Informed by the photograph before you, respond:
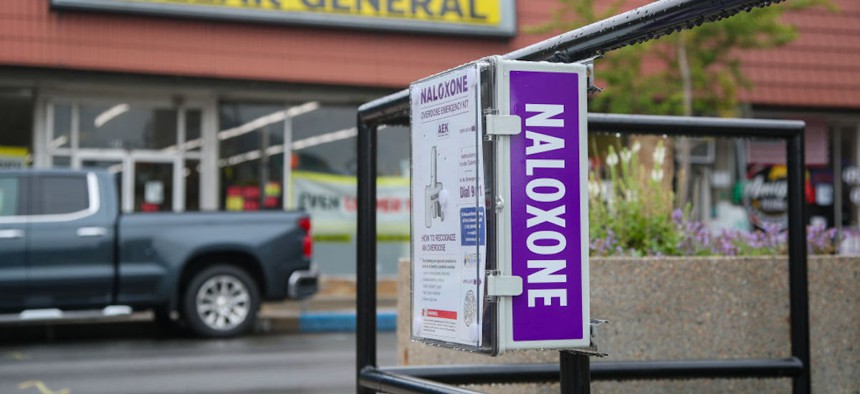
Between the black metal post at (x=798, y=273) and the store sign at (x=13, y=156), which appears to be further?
the store sign at (x=13, y=156)

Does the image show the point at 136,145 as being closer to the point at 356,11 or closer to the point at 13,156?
the point at 13,156

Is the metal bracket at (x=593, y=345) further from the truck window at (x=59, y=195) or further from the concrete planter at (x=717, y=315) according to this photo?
the truck window at (x=59, y=195)

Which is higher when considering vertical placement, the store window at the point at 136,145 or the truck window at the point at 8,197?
the store window at the point at 136,145

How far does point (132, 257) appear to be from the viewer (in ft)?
40.3

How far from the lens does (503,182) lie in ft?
8.51

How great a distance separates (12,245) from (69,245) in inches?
23.2

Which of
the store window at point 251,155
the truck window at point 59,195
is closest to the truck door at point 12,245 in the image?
the truck window at point 59,195

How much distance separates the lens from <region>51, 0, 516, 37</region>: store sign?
15727 millimetres

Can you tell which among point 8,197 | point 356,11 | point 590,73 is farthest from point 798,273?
point 356,11

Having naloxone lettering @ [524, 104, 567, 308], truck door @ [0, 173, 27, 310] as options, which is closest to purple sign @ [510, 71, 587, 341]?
naloxone lettering @ [524, 104, 567, 308]

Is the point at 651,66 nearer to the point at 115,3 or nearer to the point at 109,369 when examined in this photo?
the point at 115,3

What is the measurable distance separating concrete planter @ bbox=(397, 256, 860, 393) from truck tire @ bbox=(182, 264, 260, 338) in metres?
7.83

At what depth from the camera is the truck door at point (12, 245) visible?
38.7 feet

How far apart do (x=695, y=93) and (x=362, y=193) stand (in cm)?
1482
